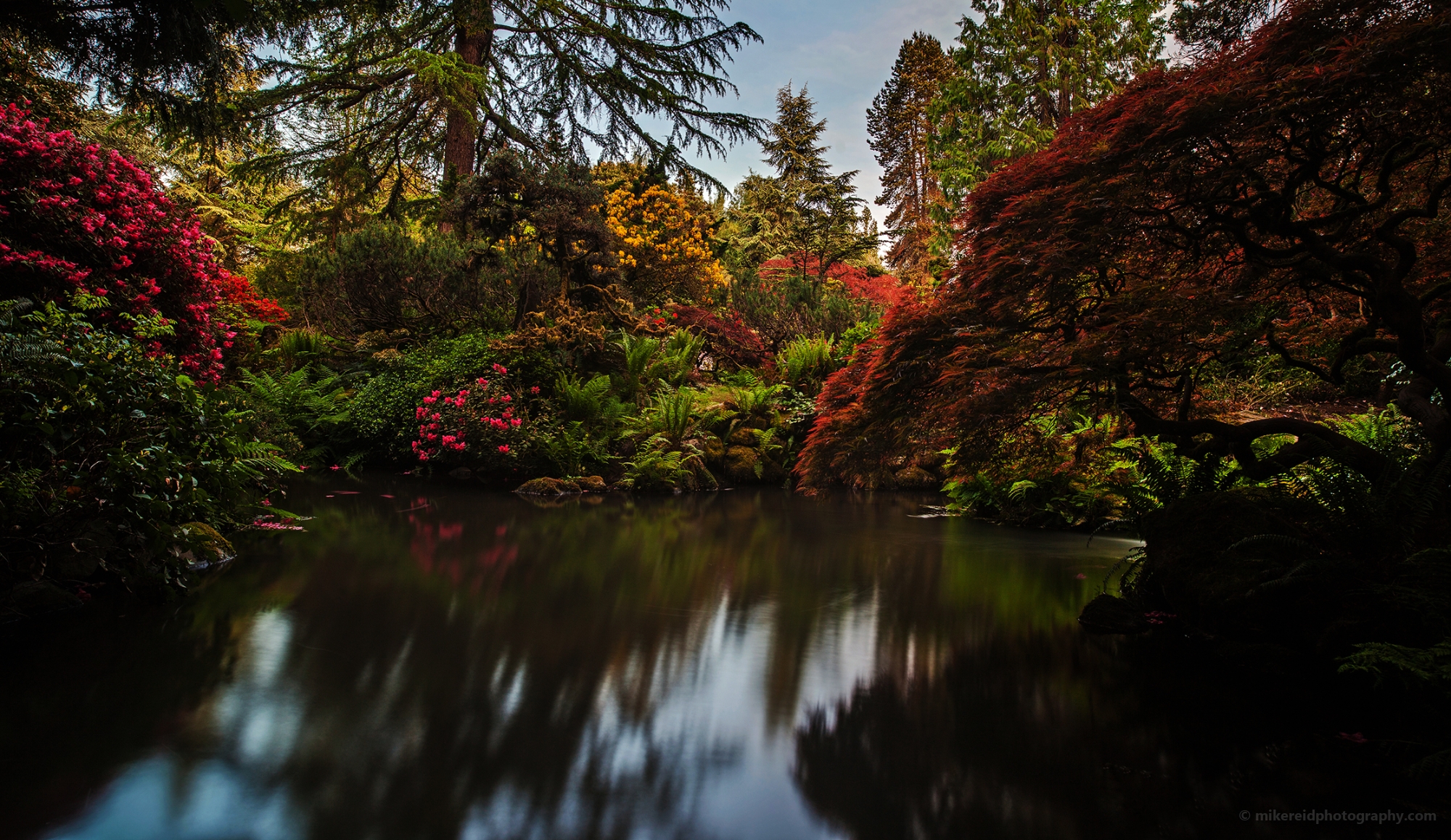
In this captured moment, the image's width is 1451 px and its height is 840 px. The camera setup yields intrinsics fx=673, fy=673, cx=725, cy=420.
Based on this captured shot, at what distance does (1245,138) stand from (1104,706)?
253cm

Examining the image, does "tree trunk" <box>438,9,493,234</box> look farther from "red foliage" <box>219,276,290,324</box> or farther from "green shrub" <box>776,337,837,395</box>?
"green shrub" <box>776,337,837,395</box>

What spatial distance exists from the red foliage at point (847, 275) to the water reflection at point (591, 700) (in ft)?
48.0

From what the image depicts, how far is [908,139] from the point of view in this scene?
2450 centimetres

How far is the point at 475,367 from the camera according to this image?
30.4 feet

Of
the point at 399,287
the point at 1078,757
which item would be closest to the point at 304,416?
the point at 399,287

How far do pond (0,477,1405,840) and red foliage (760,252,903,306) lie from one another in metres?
15.0

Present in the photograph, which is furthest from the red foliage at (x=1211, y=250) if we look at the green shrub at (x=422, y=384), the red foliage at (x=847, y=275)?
the red foliage at (x=847, y=275)

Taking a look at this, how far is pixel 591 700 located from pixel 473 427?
647cm

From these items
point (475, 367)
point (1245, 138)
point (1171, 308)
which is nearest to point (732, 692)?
point (1171, 308)

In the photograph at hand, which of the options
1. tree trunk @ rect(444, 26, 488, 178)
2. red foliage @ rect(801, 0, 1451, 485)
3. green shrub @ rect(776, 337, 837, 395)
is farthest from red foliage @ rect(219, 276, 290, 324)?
red foliage @ rect(801, 0, 1451, 485)

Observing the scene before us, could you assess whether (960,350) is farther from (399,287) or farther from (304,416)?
(399,287)

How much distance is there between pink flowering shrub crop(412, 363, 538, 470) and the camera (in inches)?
332

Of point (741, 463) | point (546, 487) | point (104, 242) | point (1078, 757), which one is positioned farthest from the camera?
point (741, 463)

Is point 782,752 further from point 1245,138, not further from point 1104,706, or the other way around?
point 1245,138
